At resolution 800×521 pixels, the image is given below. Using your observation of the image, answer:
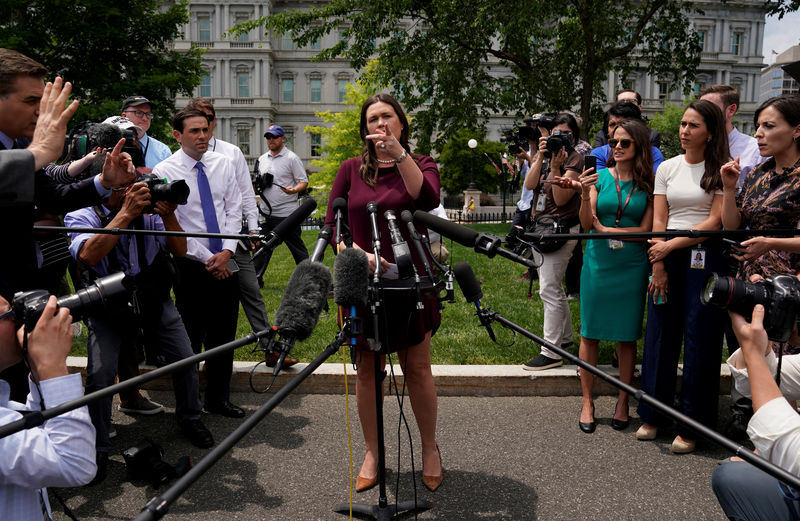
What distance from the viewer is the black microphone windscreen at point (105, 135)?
344 centimetres


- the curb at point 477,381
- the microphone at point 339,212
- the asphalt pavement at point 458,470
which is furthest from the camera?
the curb at point 477,381

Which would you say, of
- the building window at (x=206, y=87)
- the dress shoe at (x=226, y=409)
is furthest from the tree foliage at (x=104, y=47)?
the building window at (x=206, y=87)

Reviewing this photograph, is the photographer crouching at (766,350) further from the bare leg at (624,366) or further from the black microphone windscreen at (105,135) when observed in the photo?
the black microphone windscreen at (105,135)

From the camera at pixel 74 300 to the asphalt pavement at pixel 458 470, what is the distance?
212 centimetres

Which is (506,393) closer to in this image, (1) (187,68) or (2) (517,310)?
(2) (517,310)

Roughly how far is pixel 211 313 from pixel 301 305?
3189 millimetres

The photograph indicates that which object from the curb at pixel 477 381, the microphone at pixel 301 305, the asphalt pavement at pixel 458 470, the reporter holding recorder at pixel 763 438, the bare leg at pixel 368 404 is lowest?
the asphalt pavement at pixel 458 470

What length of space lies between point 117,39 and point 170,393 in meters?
22.9

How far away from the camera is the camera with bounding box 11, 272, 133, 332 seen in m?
1.76

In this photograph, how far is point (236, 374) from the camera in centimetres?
559

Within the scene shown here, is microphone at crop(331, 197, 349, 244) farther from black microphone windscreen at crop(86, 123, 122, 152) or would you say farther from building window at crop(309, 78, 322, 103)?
building window at crop(309, 78, 322, 103)

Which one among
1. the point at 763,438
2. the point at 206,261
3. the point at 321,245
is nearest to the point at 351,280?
the point at 321,245

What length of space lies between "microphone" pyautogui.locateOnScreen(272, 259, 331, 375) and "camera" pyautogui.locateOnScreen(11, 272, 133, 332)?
0.57m

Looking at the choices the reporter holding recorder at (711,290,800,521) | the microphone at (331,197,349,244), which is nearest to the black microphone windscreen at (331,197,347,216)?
the microphone at (331,197,349,244)
